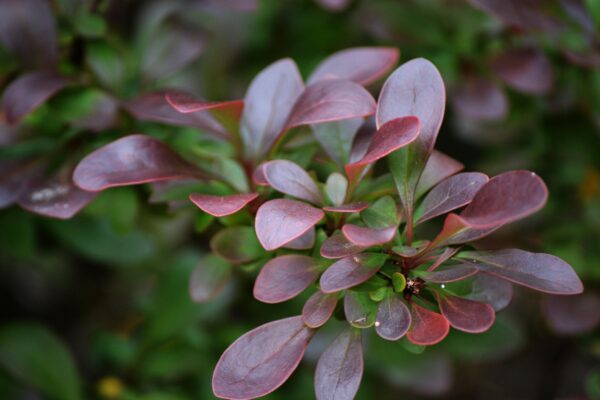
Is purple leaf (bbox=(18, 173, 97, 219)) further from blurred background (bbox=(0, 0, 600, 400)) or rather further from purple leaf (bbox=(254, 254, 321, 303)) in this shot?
purple leaf (bbox=(254, 254, 321, 303))

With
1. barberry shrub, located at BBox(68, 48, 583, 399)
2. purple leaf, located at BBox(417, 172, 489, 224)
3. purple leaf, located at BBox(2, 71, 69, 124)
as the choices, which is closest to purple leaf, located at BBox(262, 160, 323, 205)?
barberry shrub, located at BBox(68, 48, 583, 399)

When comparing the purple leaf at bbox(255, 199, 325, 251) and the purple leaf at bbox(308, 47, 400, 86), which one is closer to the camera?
the purple leaf at bbox(255, 199, 325, 251)

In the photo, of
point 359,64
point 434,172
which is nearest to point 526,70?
point 359,64

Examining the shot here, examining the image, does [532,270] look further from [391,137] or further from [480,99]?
[480,99]

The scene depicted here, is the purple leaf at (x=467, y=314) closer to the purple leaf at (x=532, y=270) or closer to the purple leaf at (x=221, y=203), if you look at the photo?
the purple leaf at (x=532, y=270)

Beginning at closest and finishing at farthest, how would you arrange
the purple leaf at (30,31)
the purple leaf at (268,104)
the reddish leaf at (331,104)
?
the reddish leaf at (331,104) → the purple leaf at (268,104) → the purple leaf at (30,31)

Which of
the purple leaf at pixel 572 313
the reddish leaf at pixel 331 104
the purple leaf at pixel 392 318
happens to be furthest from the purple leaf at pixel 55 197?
the purple leaf at pixel 572 313

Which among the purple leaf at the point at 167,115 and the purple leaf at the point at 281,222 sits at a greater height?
the purple leaf at the point at 281,222

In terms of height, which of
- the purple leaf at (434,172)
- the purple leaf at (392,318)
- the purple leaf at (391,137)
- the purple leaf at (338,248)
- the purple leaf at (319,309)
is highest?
the purple leaf at (391,137)
